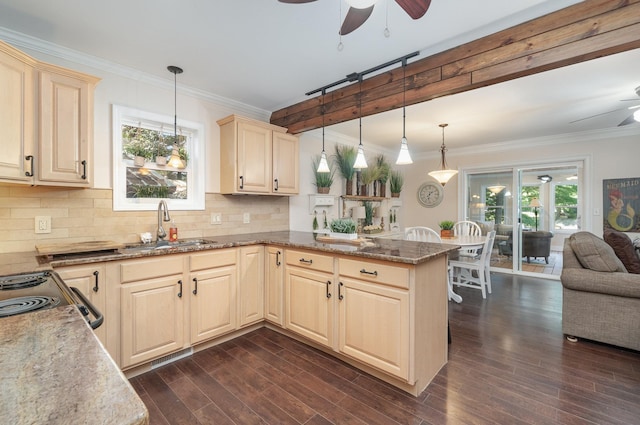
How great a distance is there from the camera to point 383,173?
5.53m

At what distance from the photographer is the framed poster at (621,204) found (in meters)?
4.37

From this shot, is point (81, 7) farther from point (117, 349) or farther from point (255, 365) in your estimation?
point (255, 365)

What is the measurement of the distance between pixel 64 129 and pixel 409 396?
9.85ft

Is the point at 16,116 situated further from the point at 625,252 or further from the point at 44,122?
the point at 625,252

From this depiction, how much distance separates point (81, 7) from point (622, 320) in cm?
477

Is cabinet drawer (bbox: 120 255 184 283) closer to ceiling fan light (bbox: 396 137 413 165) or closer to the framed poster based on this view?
ceiling fan light (bbox: 396 137 413 165)

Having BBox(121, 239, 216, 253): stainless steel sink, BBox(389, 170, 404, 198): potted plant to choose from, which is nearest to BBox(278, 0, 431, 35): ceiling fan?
BBox(121, 239, 216, 253): stainless steel sink

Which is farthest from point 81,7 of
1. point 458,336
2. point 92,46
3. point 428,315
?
point 458,336

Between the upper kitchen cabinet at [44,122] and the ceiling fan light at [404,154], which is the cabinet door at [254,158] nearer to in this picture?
the upper kitchen cabinet at [44,122]

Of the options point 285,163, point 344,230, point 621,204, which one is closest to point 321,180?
point 285,163

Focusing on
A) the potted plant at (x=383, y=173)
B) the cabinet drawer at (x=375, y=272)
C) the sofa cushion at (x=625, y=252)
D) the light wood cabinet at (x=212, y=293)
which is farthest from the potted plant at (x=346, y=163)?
the sofa cushion at (x=625, y=252)

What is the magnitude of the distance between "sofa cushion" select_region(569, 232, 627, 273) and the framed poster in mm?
2396

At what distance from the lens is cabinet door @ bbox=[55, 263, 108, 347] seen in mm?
1876

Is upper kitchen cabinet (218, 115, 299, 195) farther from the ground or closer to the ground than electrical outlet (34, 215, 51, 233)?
farther from the ground
